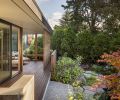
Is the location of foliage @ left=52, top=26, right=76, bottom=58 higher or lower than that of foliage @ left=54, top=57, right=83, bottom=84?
higher

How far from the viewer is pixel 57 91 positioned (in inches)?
458

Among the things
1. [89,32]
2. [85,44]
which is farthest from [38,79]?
[89,32]

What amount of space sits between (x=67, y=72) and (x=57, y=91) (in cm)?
265

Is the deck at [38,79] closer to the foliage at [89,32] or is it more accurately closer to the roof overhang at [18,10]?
the roof overhang at [18,10]

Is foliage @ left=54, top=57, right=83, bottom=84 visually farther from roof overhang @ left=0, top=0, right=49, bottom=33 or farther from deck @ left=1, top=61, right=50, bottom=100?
roof overhang @ left=0, top=0, right=49, bottom=33

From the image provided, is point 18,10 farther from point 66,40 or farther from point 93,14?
point 93,14

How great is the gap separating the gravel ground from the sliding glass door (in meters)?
2.57

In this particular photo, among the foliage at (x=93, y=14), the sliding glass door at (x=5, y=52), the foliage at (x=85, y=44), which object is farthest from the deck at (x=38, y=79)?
the foliage at (x=93, y=14)

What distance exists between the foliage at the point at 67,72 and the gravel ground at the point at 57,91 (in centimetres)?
53

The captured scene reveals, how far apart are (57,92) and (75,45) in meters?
12.5

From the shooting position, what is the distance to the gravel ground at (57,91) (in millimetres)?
10414

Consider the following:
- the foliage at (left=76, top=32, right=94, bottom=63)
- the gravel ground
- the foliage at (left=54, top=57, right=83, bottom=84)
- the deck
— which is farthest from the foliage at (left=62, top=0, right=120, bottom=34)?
the gravel ground

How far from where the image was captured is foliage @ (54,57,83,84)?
13.9 m

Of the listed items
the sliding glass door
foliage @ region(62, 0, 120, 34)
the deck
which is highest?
foliage @ region(62, 0, 120, 34)
